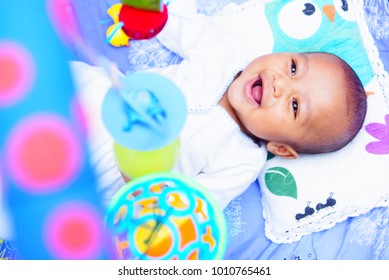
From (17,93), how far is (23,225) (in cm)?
13

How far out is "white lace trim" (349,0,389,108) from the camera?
103 cm

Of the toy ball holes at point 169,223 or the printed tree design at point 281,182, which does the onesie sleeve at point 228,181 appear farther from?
the toy ball holes at point 169,223

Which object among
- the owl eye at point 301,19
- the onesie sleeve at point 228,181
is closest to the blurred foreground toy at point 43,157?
the onesie sleeve at point 228,181

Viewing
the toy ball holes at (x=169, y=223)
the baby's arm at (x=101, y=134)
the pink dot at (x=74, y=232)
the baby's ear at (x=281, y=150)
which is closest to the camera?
the pink dot at (x=74, y=232)

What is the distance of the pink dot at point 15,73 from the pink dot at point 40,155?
0.10ft

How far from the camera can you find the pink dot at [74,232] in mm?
462

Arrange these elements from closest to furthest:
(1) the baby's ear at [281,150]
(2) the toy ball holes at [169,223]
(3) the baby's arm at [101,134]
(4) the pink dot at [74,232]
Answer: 1. (4) the pink dot at [74,232]
2. (2) the toy ball holes at [169,223]
3. (3) the baby's arm at [101,134]
4. (1) the baby's ear at [281,150]

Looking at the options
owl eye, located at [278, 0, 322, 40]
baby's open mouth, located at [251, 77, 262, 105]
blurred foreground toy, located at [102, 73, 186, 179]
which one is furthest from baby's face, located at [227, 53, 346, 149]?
blurred foreground toy, located at [102, 73, 186, 179]

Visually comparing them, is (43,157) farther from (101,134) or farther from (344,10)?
(344,10)

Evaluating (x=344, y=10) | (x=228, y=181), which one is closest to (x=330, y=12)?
(x=344, y=10)

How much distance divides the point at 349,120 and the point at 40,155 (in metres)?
0.61

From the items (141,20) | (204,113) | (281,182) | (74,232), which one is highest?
(141,20)

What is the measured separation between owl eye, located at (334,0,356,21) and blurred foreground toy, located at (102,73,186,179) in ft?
2.20

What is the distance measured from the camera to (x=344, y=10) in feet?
3.48
